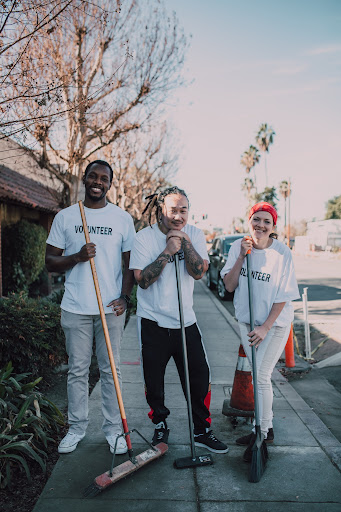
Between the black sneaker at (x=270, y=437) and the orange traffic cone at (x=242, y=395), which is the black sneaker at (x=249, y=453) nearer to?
the black sneaker at (x=270, y=437)

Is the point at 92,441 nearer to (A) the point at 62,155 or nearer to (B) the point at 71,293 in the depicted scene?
(B) the point at 71,293

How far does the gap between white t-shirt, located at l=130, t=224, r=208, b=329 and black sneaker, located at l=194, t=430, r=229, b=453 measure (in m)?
0.85

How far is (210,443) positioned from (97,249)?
5.38 ft

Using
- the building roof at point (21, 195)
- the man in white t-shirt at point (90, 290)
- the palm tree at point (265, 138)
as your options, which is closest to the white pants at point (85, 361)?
the man in white t-shirt at point (90, 290)

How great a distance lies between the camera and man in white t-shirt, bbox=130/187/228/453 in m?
3.21

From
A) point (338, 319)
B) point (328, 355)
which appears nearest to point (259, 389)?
point (328, 355)

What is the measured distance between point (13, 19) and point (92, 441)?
327cm

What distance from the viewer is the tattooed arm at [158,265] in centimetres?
312

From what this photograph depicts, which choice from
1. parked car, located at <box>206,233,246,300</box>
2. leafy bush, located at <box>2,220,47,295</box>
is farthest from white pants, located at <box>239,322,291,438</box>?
parked car, located at <box>206,233,246,300</box>

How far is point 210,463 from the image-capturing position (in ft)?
10.3

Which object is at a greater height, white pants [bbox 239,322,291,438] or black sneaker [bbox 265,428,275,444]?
white pants [bbox 239,322,291,438]

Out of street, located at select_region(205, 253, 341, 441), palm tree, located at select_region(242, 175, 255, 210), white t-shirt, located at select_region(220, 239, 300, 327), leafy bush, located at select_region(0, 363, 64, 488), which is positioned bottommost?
street, located at select_region(205, 253, 341, 441)

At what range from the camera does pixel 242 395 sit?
3812 mm

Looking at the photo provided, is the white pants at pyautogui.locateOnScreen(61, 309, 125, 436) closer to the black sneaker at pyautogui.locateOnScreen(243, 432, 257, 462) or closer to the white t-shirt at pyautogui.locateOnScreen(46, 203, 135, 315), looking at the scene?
the white t-shirt at pyautogui.locateOnScreen(46, 203, 135, 315)
